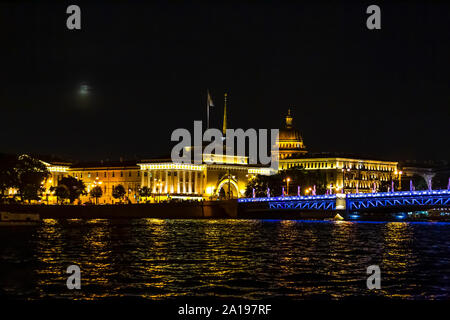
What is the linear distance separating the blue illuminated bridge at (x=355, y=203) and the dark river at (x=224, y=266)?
3641 cm

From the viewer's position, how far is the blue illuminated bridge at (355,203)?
115 m

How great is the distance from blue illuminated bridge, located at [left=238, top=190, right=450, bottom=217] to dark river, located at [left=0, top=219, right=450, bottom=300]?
36.4 m

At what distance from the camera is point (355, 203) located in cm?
13325

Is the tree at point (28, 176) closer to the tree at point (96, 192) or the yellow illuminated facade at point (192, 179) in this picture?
the yellow illuminated facade at point (192, 179)

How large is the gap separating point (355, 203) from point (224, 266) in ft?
277

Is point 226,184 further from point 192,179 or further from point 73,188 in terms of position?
point 73,188

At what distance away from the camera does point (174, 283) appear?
43.0 meters

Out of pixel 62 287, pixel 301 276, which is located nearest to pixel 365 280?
pixel 301 276

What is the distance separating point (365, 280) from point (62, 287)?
14.0m

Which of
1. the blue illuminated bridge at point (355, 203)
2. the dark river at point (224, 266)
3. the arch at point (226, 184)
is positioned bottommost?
the dark river at point (224, 266)

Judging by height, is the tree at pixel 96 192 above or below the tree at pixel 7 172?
below

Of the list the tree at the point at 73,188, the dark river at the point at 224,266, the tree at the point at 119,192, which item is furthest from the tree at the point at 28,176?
the dark river at the point at 224,266

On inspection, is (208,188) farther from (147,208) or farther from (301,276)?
(301,276)
